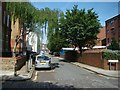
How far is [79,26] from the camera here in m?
46.3

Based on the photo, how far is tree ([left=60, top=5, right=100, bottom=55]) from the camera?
46569mm

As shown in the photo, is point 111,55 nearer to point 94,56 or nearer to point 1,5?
point 94,56

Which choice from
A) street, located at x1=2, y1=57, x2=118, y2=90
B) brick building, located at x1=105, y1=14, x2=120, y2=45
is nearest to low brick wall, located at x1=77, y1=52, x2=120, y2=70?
street, located at x1=2, y1=57, x2=118, y2=90

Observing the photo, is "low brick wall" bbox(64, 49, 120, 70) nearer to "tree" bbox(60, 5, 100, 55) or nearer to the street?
"tree" bbox(60, 5, 100, 55)

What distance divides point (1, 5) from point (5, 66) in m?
12.5

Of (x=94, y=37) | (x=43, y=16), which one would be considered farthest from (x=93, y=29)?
(x=43, y=16)

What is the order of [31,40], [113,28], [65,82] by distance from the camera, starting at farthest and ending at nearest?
[113,28] < [31,40] < [65,82]

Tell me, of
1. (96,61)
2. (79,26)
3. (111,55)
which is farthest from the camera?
(79,26)

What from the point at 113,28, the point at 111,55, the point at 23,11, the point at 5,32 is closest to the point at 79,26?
the point at 5,32

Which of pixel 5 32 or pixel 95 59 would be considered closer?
pixel 95 59

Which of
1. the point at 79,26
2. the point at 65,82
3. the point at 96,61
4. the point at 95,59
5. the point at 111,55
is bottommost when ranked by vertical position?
the point at 65,82

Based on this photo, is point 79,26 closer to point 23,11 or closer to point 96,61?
point 96,61

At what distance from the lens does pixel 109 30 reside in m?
72.4

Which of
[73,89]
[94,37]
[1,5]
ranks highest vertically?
[1,5]
